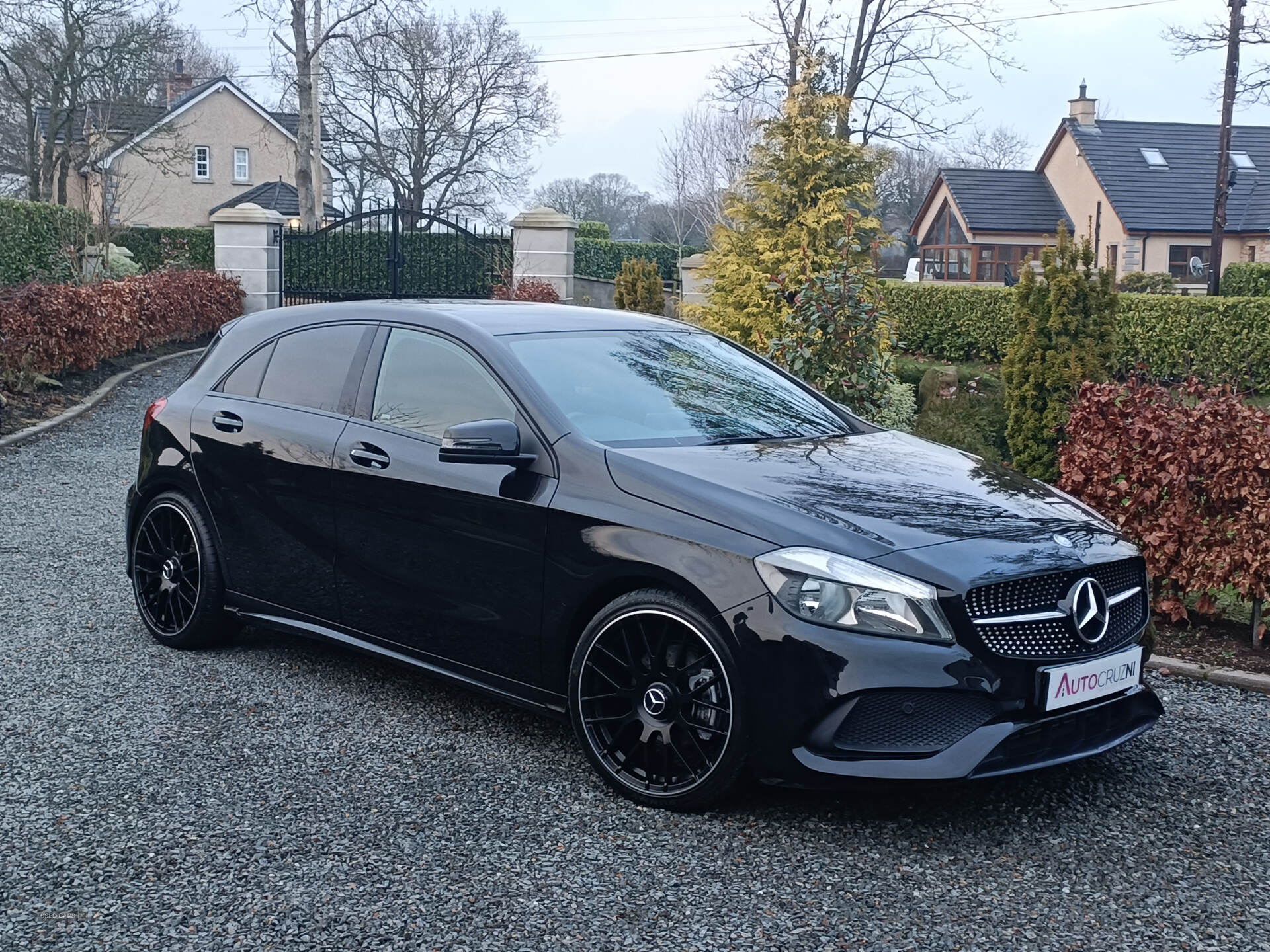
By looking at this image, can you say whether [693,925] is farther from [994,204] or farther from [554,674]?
[994,204]

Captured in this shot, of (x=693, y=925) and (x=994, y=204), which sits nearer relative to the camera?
(x=693, y=925)

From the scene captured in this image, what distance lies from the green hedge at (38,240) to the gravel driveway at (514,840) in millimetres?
17180

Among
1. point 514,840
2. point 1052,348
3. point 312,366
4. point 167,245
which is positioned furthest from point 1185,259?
point 514,840

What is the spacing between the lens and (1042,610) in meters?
3.91

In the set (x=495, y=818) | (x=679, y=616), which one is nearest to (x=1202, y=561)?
(x=679, y=616)

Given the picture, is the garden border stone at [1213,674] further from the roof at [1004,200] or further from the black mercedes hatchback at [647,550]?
the roof at [1004,200]

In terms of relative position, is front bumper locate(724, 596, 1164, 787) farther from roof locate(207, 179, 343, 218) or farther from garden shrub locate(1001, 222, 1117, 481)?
roof locate(207, 179, 343, 218)

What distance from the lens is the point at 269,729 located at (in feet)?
16.0

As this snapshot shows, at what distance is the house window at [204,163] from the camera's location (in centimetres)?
5469

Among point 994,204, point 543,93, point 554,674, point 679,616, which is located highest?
point 543,93

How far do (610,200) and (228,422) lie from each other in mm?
84580

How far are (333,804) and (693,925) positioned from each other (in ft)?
4.50

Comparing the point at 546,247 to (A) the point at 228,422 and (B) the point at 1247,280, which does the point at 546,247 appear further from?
(B) the point at 1247,280

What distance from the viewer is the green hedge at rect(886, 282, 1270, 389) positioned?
783 inches
